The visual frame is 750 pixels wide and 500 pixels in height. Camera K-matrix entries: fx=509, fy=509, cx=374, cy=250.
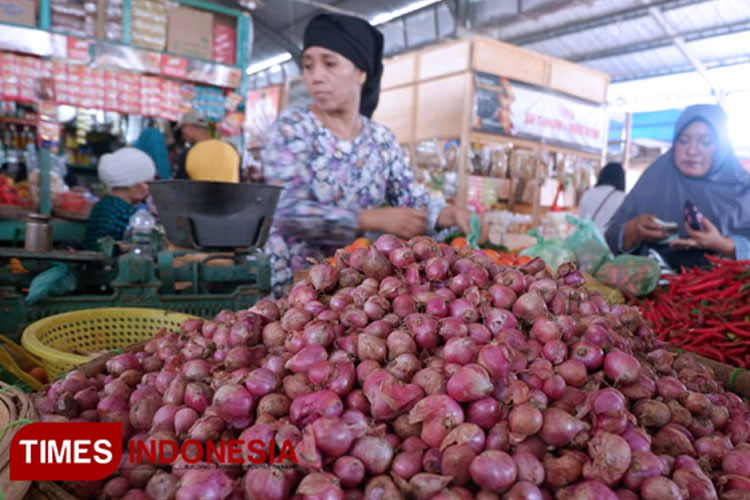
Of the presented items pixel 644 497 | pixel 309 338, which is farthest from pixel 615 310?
pixel 309 338

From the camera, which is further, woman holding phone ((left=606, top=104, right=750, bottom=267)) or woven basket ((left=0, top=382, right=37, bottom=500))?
woman holding phone ((left=606, top=104, right=750, bottom=267))

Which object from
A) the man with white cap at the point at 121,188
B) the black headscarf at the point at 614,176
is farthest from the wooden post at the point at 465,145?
the man with white cap at the point at 121,188

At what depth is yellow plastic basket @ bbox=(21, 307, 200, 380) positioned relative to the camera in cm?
167

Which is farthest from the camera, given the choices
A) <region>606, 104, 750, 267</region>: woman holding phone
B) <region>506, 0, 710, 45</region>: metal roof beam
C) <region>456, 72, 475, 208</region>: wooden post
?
<region>506, 0, 710, 45</region>: metal roof beam

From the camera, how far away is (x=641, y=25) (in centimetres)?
1036

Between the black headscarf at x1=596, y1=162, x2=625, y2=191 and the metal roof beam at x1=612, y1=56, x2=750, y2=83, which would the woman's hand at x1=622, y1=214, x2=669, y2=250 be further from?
the metal roof beam at x1=612, y1=56, x2=750, y2=83

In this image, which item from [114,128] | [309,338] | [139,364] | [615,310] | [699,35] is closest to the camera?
[309,338]

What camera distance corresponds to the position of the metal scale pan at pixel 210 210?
1786mm

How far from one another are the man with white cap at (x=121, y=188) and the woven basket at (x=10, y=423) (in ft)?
8.97

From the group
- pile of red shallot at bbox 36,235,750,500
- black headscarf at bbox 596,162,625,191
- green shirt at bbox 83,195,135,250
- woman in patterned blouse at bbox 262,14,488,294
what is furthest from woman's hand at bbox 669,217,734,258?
green shirt at bbox 83,195,135,250

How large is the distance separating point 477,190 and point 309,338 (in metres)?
5.93

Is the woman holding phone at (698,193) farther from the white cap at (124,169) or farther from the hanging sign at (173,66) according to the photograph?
the hanging sign at (173,66)

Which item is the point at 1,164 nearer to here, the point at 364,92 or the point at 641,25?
the point at 364,92

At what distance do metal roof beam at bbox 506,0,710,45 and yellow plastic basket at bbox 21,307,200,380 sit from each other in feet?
33.3
